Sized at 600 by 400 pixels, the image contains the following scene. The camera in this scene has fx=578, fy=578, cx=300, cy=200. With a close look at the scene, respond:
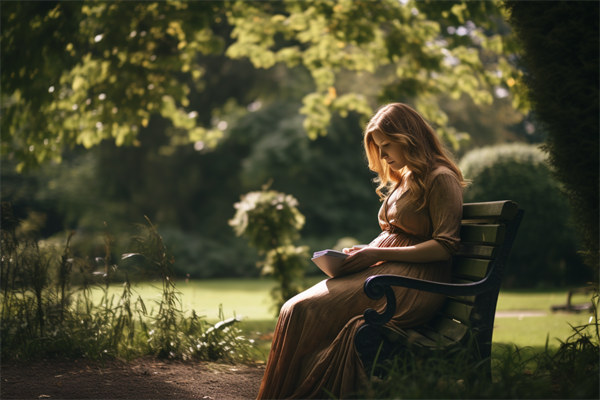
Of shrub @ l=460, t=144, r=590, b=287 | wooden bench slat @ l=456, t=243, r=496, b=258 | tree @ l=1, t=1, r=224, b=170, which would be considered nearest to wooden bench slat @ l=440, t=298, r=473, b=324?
wooden bench slat @ l=456, t=243, r=496, b=258

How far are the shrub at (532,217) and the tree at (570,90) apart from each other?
9.13 meters

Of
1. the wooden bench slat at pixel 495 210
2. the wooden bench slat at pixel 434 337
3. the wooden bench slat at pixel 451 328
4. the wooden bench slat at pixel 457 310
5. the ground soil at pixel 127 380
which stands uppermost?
the wooden bench slat at pixel 495 210

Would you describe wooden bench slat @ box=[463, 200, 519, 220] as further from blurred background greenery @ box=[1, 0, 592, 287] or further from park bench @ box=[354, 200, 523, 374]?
blurred background greenery @ box=[1, 0, 592, 287]

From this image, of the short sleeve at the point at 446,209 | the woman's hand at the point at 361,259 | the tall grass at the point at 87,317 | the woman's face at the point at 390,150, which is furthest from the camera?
the tall grass at the point at 87,317

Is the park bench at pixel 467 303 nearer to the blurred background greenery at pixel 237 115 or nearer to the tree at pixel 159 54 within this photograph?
the blurred background greenery at pixel 237 115

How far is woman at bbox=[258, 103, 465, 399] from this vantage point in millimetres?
3250

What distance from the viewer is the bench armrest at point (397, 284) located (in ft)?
10.0

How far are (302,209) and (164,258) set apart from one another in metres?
18.6

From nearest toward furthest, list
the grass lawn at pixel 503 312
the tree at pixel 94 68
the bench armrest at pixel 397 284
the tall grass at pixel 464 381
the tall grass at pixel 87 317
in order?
1. the tall grass at pixel 464 381
2. the bench armrest at pixel 397 284
3. the tall grass at pixel 87 317
4. the grass lawn at pixel 503 312
5. the tree at pixel 94 68

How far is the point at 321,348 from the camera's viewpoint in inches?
131

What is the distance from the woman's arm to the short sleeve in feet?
0.15

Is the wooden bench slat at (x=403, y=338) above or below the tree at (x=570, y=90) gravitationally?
below

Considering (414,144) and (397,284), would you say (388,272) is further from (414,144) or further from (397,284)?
(414,144)

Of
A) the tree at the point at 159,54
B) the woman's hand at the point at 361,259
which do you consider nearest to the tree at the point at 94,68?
the tree at the point at 159,54
